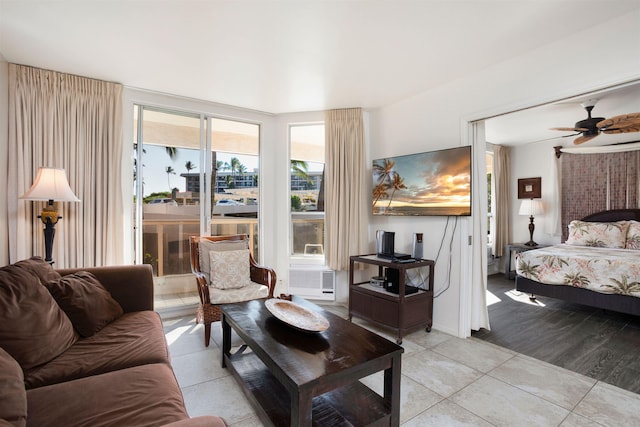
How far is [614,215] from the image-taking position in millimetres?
4500

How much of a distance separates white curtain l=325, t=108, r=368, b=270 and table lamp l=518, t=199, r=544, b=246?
132 inches

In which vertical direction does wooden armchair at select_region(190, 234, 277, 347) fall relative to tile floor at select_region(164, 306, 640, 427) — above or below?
above

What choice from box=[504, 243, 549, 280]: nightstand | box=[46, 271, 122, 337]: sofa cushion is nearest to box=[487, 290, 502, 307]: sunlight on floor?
box=[504, 243, 549, 280]: nightstand

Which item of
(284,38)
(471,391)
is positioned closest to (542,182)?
(471,391)

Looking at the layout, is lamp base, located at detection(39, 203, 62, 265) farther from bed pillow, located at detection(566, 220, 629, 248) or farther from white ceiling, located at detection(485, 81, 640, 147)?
bed pillow, located at detection(566, 220, 629, 248)

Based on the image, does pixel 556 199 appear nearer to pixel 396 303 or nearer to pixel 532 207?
pixel 532 207

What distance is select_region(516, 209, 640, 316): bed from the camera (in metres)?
3.16

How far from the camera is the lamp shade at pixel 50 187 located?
239cm

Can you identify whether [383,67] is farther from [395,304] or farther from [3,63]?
[3,63]

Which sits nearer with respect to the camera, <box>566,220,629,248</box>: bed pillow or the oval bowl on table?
the oval bowl on table

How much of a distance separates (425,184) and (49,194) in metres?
3.33

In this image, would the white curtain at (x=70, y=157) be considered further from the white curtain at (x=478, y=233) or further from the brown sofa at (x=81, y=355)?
the white curtain at (x=478, y=233)

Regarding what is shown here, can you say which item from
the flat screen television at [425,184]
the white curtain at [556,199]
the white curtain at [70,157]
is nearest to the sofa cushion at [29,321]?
the white curtain at [70,157]

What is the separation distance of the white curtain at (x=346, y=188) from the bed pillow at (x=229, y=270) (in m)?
1.14
